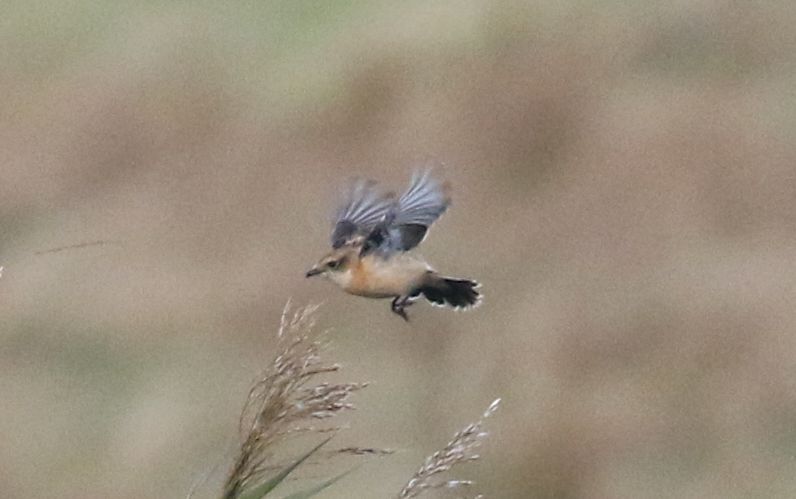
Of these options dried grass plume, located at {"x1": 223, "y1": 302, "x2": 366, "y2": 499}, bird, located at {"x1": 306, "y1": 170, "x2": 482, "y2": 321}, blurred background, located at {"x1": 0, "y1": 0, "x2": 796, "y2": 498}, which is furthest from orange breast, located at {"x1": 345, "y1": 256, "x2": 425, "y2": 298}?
blurred background, located at {"x1": 0, "y1": 0, "x2": 796, "y2": 498}

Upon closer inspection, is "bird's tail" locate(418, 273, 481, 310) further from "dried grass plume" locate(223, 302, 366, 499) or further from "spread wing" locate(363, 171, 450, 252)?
"dried grass plume" locate(223, 302, 366, 499)

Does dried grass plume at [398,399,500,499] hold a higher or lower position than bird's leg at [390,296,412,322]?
lower

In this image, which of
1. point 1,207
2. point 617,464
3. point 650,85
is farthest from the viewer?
point 1,207

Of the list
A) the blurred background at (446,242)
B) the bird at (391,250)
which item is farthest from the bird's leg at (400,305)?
the blurred background at (446,242)

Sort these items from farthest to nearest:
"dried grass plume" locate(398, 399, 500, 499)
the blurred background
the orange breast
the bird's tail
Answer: the blurred background
the bird's tail
the orange breast
"dried grass plume" locate(398, 399, 500, 499)

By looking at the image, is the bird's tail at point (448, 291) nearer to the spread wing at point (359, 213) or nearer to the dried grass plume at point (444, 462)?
the spread wing at point (359, 213)

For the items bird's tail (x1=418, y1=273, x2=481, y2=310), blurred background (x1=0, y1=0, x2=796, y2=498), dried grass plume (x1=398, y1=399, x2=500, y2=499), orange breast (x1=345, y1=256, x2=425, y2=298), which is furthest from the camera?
blurred background (x1=0, y1=0, x2=796, y2=498)

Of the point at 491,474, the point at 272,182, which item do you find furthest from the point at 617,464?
the point at 272,182

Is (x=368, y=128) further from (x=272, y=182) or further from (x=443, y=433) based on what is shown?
(x=443, y=433)
